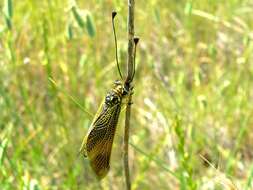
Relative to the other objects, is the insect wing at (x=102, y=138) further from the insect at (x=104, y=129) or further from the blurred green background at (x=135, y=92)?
the blurred green background at (x=135, y=92)

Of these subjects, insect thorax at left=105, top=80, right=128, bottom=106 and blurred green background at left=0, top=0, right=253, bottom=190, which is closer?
insect thorax at left=105, top=80, right=128, bottom=106

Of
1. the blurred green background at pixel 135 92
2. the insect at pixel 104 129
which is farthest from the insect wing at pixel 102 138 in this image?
the blurred green background at pixel 135 92

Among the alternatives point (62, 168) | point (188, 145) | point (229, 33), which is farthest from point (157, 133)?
point (229, 33)

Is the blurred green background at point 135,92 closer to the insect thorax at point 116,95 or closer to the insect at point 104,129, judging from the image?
the insect at point 104,129

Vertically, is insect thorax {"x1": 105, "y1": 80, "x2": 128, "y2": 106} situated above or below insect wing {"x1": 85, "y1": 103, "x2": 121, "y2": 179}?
above

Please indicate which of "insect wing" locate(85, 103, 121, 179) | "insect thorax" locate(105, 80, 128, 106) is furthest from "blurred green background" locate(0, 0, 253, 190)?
"insect thorax" locate(105, 80, 128, 106)

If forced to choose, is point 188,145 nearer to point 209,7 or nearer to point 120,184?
point 120,184

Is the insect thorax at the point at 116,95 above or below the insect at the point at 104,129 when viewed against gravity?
above

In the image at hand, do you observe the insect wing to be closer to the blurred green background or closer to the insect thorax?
the insect thorax

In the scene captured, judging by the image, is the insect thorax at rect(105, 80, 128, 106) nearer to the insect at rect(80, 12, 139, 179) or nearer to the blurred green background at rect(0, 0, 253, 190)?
the insect at rect(80, 12, 139, 179)

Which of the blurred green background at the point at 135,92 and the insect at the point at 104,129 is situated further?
the blurred green background at the point at 135,92
